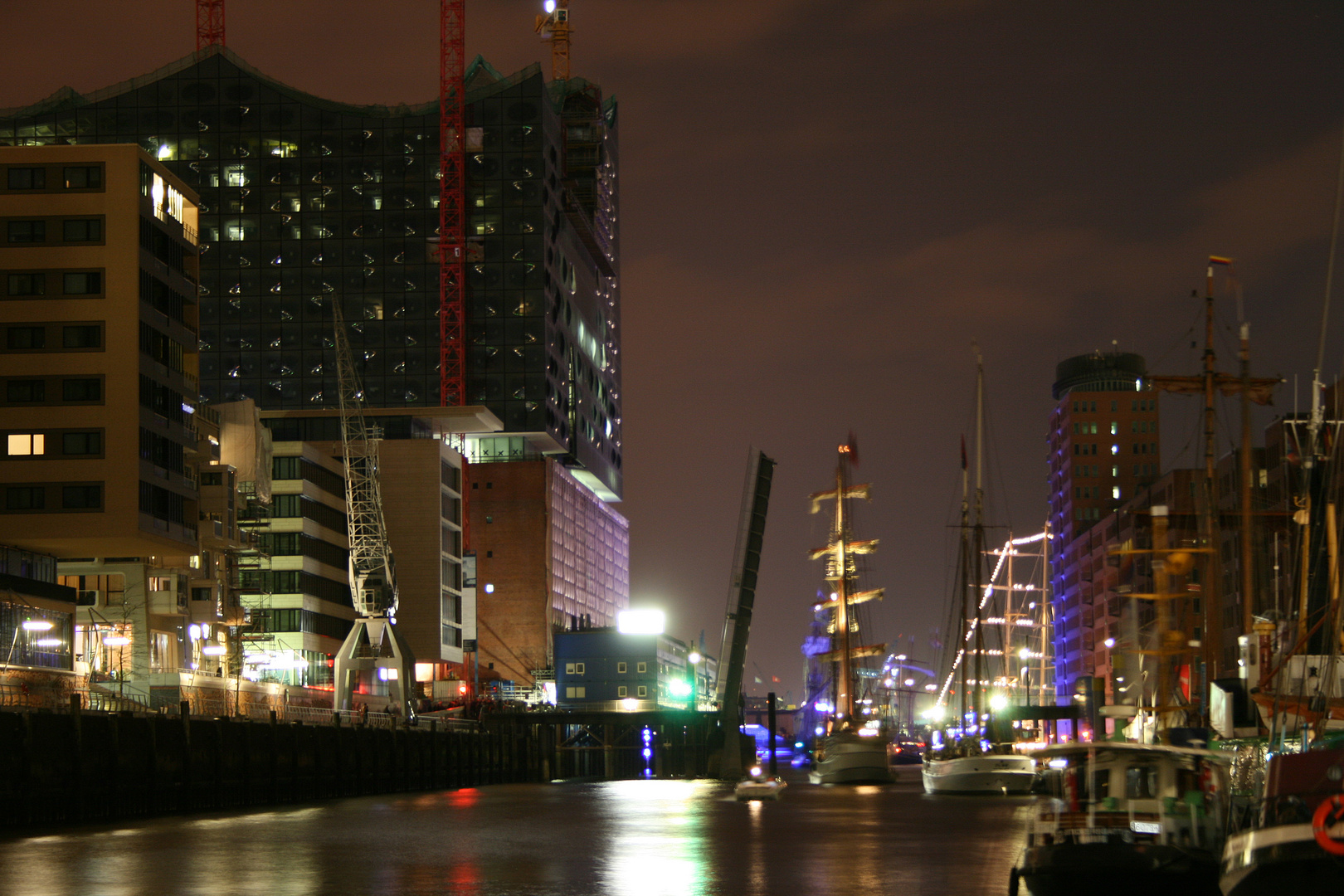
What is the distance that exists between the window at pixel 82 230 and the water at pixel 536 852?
121ft

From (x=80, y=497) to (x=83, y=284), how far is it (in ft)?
42.6

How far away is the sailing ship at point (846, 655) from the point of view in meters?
128

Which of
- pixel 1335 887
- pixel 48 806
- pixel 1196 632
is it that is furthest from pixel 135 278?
pixel 1196 632

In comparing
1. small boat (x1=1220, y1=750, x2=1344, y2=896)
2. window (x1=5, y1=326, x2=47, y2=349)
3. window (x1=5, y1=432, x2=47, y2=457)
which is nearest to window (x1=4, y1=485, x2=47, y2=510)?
window (x1=5, y1=432, x2=47, y2=457)

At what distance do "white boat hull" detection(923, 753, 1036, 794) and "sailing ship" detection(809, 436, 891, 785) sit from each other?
22837 mm

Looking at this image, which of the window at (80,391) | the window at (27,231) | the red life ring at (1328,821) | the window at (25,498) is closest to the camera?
the red life ring at (1328,821)

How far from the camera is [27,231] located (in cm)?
9800

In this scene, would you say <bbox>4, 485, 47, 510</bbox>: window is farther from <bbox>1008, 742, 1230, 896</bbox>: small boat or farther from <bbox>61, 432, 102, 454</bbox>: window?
<bbox>1008, 742, 1230, 896</bbox>: small boat

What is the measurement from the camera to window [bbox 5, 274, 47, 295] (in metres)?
97.5

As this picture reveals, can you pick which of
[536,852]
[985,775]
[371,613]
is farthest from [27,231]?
[985,775]

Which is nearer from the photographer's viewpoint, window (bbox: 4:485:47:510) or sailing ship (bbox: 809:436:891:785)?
window (bbox: 4:485:47:510)

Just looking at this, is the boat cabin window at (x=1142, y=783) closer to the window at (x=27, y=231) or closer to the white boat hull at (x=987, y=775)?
the white boat hull at (x=987, y=775)

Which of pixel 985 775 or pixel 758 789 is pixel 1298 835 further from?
pixel 985 775

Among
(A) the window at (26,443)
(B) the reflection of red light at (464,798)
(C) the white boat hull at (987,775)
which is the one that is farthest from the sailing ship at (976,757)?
(A) the window at (26,443)
